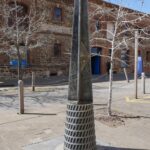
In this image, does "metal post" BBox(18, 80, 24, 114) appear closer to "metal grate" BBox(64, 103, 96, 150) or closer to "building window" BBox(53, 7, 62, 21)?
"metal grate" BBox(64, 103, 96, 150)

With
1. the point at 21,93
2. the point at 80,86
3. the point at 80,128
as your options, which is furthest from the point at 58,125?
the point at 80,86

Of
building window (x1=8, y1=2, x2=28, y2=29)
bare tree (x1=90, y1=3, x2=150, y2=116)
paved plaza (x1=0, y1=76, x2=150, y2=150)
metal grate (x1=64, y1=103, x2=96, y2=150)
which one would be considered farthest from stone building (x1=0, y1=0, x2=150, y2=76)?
metal grate (x1=64, y1=103, x2=96, y2=150)

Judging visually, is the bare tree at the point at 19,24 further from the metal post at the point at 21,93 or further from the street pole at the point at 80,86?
the street pole at the point at 80,86

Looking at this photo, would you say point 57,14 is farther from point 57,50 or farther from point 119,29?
point 119,29

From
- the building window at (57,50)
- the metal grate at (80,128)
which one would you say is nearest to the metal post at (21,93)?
the metal grate at (80,128)

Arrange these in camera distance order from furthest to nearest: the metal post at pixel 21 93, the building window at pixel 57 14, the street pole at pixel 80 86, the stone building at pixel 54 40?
the building window at pixel 57 14 < the stone building at pixel 54 40 < the metal post at pixel 21 93 < the street pole at pixel 80 86

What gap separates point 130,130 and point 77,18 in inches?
129

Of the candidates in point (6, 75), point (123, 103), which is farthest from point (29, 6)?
point (123, 103)

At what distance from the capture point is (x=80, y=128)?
16.7ft

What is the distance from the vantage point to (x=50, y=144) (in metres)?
6.04

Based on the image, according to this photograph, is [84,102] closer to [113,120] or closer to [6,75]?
[113,120]

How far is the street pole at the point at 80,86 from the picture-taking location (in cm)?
507

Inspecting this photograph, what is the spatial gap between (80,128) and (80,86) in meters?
0.70

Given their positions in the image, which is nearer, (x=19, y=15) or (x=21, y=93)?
(x=21, y=93)
